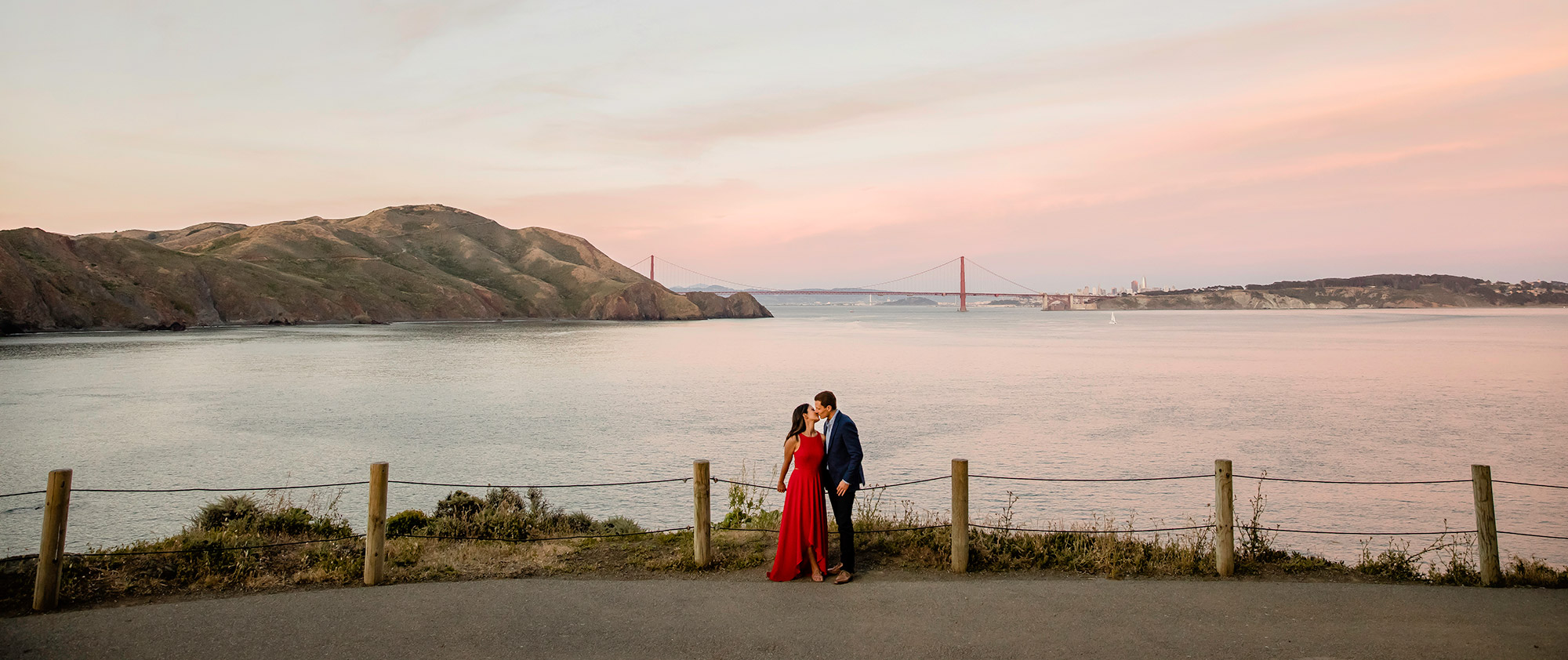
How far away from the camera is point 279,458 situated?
937 inches

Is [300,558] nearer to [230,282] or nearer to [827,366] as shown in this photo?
[827,366]

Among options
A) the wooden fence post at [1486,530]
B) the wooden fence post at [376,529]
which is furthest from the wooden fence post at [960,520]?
the wooden fence post at [376,529]

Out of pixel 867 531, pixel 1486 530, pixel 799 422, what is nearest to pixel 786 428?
pixel 867 531

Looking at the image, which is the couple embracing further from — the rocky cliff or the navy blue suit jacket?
the rocky cliff

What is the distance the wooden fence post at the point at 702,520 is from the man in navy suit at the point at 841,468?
3.81 feet

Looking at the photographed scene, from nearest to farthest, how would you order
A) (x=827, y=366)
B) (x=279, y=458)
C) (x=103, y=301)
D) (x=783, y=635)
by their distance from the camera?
(x=783, y=635)
(x=279, y=458)
(x=827, y=366)
(x=103, y=301)

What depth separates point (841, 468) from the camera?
8320mm

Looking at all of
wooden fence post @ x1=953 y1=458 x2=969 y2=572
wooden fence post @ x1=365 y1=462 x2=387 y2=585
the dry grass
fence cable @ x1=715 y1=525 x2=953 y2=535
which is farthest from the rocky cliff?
wooden fence post @ x1=953 y1=458 x2=969 y2=572

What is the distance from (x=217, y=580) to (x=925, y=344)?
81447mm

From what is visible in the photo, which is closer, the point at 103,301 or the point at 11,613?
the point at 11,613

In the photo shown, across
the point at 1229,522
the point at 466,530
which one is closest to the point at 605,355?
the point at 466,530

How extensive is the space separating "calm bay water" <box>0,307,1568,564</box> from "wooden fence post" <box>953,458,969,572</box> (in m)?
7.12

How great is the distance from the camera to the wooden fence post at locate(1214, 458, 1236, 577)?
8.34 m

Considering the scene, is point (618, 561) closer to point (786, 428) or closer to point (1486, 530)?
point (1486, 530)
